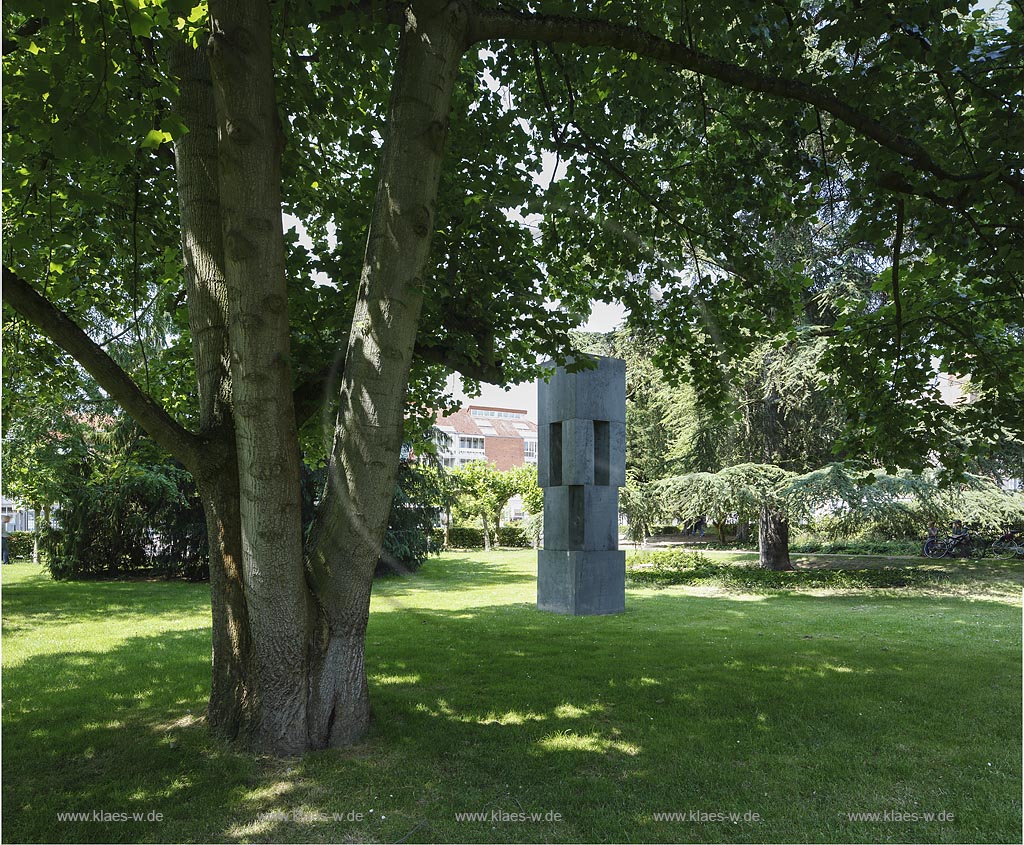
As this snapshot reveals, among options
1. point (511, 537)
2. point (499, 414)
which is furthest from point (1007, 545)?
point (499, 414)

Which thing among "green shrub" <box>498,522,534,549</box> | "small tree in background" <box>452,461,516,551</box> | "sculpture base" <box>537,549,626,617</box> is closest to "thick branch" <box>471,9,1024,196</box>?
"sculpture base" <box>537,549,626,617</box>

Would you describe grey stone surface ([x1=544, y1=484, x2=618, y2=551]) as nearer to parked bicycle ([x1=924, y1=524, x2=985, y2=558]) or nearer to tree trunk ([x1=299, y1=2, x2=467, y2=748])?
tree trunk ([x1=299, y1=2, x2=467, y2=748])

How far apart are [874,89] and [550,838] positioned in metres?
5.34

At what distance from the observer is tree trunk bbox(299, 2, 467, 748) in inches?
173

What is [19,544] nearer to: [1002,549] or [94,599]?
[94,599]

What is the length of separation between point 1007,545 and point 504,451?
52.7 m

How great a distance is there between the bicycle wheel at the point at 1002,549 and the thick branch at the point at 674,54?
1896cm

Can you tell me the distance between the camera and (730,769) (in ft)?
14.8

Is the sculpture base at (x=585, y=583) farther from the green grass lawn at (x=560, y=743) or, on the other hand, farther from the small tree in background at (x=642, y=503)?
the small tree in background at (x=642, y=503)

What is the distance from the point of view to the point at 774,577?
17.2 metres

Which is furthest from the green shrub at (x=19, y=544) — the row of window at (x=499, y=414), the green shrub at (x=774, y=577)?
the row of window at (x=499, y=414)

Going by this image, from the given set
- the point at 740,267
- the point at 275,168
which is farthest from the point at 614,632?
the point at 275,168

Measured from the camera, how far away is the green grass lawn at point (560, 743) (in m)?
3.81

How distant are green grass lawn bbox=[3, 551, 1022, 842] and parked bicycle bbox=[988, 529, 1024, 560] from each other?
1186 centimetres
